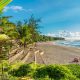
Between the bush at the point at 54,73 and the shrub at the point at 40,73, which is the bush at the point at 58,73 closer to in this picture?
the bush at the point at 54,73

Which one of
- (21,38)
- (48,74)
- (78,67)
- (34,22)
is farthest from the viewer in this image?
(34,22)

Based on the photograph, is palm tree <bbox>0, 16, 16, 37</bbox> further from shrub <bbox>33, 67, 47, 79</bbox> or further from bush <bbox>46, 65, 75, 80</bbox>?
bush <bbox>46, 65, 75, 80</bbox>

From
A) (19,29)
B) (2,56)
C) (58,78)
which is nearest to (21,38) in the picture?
(19,29)

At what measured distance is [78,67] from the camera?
2088 cm

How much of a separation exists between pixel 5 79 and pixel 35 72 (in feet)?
11.5

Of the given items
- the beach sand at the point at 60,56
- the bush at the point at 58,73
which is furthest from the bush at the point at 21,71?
the beach sand at the point at 60,56

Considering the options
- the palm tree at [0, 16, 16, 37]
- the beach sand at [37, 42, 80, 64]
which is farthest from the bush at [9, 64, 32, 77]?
the beach sand at [37, 42, 80, 64]

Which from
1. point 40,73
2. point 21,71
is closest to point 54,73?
point 40,73

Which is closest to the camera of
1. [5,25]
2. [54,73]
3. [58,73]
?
[5,25]

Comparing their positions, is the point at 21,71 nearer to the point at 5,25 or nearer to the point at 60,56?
the point at 5,25

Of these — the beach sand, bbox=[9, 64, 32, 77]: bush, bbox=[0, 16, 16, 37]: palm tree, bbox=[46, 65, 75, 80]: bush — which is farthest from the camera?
the beach sand

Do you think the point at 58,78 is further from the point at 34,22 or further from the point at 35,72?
the point at 34,22

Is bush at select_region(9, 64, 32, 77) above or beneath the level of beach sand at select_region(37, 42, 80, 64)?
above

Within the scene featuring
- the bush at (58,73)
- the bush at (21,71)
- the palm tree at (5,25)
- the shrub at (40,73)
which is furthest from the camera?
the bush at (21,71)
